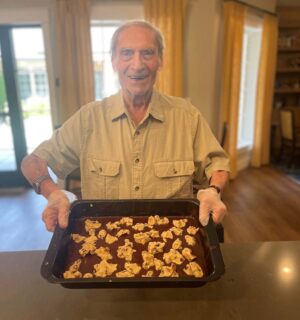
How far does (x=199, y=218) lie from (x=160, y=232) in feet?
0.47

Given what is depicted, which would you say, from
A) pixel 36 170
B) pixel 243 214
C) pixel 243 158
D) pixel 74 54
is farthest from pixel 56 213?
pixel 243 158

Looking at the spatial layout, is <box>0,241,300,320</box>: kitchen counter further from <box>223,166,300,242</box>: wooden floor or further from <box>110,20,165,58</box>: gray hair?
<box>223,166,300,242</box>: wooden floor

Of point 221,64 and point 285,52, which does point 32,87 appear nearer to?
point 221,64

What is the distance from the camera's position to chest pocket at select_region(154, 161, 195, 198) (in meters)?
1.19

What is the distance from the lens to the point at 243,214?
3.01 meters

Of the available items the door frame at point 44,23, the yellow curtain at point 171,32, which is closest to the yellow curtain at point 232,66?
the yellow curtain at point 171,32

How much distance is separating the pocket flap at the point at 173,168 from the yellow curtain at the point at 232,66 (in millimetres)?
2542

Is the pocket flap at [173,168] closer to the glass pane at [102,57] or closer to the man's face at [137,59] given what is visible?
the man's face at [137,59]

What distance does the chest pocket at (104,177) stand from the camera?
1.19 metres

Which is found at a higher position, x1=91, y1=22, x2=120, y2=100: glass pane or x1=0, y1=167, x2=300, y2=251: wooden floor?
x1=91, y1=22, x2=120, y2=100: glass pane

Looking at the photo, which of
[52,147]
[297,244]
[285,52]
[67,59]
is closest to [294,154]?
[285,52]

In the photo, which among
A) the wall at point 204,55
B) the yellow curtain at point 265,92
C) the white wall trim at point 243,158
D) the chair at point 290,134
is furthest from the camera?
the white wall trim at point 243,158

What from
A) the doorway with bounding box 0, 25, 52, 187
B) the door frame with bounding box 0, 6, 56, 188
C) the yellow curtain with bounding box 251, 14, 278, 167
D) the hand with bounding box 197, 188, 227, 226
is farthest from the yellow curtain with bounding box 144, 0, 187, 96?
the hand with bounding box 197, 188, 227, 226

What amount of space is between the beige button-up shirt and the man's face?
98 millimetres
